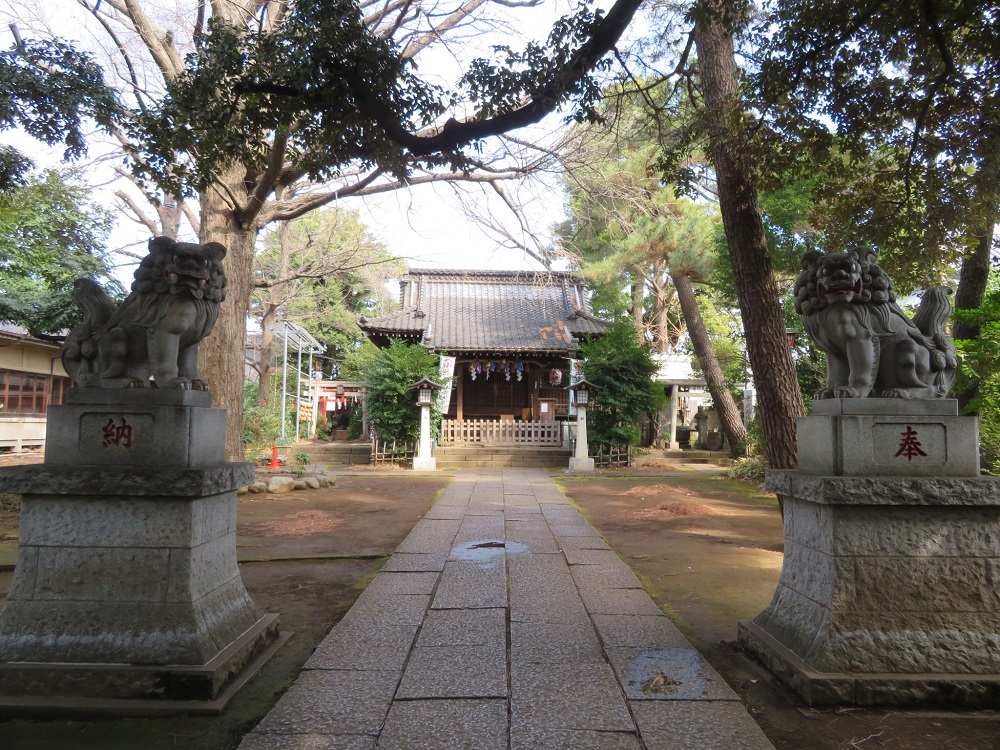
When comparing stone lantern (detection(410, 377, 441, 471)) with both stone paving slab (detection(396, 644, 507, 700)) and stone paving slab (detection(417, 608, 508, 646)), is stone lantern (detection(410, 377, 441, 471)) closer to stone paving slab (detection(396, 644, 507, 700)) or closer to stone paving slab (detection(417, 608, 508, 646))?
stone paving slab (detection(417, 608, 508, 646))

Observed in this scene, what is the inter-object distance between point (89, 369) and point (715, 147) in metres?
6.27

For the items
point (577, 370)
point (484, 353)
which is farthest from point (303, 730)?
point (484, 353)

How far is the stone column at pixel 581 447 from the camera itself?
14797mm

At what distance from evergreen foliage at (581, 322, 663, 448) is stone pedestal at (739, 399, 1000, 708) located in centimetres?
1251

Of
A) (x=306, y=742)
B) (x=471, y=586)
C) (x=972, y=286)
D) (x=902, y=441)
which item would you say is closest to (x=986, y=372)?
(x=972, y=286)

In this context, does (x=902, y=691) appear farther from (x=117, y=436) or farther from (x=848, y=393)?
(x=117, y=436)

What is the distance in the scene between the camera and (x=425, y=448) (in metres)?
14.8

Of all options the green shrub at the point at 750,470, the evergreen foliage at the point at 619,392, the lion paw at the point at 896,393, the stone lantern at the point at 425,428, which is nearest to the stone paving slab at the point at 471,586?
the lion paw at the point at 896,393

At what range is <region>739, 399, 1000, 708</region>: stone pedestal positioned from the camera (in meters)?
2.63

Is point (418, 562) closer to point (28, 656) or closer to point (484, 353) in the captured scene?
point (28, 656)

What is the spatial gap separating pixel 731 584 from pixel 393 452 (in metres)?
12.0

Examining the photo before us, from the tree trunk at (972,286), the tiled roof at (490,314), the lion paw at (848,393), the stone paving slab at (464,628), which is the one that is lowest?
the stone paving slab at (464,628)

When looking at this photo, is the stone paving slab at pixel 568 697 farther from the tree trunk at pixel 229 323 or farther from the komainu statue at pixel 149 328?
the tree trunk at pixel 229 323

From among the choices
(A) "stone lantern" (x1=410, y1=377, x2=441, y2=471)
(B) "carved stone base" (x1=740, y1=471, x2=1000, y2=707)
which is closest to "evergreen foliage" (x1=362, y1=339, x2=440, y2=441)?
(A) "stone lantern" (x1=410, y1=377, x2=441, y2=471)
